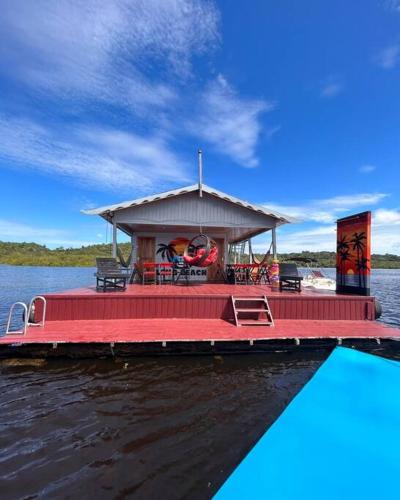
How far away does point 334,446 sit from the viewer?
4.88ft

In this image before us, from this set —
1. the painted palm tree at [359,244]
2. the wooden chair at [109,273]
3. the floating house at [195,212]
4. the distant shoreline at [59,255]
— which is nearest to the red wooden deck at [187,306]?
the wooden chair at [109,273]

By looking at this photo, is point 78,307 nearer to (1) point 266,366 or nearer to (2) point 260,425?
(1) point 266,366

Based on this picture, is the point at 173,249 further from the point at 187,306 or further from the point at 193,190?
the point at 187,306

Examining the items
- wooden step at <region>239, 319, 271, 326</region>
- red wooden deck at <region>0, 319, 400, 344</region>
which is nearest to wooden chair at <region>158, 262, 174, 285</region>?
red wooden deck at <region>0, 319, 400, 344</region>

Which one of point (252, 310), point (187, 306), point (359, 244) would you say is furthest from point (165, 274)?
point (359, 244)

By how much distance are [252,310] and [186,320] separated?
5.10 ft

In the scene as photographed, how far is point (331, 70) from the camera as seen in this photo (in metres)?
9.59

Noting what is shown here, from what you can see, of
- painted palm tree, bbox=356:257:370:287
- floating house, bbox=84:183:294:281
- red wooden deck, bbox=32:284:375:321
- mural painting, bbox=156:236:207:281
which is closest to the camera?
red wooden deck, bbox=32:284:375:321

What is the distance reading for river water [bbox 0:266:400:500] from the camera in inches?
119

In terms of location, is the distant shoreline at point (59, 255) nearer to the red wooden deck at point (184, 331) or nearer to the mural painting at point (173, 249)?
the mural painting at point (173, 249)

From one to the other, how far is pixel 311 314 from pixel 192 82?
8472mm

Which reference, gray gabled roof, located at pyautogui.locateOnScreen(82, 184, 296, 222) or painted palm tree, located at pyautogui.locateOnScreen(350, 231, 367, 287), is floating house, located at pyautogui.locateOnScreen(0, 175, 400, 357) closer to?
Answer: gray gabled roof, located at pyautogui.locateOnScreen(82, 184, 296, 222)

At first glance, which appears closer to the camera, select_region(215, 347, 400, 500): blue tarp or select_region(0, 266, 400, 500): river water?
select_region(215, 347, 400, 500): blue tarp

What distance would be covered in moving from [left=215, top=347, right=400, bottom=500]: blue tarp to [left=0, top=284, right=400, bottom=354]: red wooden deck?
425 centimetres
